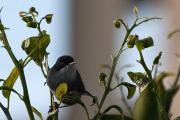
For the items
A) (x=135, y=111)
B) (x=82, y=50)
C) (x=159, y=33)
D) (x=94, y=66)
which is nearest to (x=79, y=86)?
(x=135, y=111)

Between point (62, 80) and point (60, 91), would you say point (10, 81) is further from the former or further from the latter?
point (62, 80)

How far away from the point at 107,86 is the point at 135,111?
9 centimetres

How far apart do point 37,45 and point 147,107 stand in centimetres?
15

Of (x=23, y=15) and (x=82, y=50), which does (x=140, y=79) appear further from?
(x=82, y=50)

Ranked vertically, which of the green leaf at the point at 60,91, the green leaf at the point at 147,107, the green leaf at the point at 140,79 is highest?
the green leaf at the point at 140,79

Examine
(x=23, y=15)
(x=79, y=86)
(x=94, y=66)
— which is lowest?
(x=94, y=66)

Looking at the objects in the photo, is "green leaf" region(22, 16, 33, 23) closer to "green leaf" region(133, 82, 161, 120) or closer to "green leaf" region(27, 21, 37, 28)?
"green leaf" region(27, 21, 37, 28)

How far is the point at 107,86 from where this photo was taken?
634 millimetres

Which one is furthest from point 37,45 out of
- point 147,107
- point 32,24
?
point 147,107

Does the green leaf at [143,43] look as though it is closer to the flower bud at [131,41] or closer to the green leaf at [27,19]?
the flower bud at [131,41]

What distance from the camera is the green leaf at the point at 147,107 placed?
711mm

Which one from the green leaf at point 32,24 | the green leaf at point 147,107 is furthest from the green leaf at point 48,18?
the green leaf at point 147,107

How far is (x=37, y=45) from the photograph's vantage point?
66cm

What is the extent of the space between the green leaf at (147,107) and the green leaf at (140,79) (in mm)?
41
